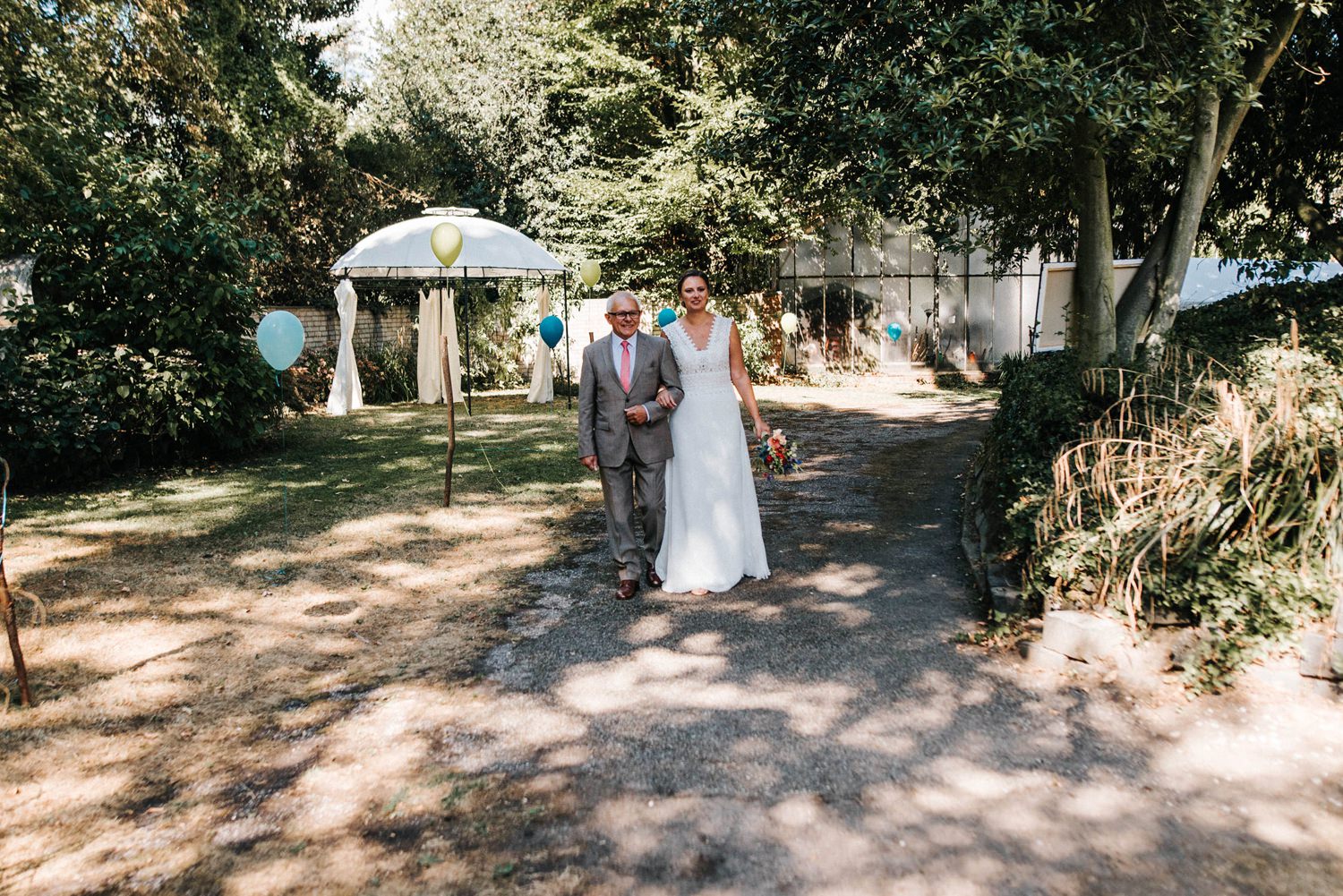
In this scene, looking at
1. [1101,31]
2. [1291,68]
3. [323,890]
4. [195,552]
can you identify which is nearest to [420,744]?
[323,890]

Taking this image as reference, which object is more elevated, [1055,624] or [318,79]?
[318,79]

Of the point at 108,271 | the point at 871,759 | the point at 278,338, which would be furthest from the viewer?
the point at 108,271

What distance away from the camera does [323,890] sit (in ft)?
9.76

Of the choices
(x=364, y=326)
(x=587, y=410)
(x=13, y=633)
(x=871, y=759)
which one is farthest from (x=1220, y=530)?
(x=364, y=326)

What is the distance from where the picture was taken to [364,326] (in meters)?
21.1

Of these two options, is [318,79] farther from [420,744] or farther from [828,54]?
[420,744]

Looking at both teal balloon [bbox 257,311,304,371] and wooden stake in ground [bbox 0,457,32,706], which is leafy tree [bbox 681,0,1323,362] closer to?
teal balloon [bbox 257,311,304,371]

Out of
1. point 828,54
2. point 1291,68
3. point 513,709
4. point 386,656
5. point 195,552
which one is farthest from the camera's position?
point 1291,68

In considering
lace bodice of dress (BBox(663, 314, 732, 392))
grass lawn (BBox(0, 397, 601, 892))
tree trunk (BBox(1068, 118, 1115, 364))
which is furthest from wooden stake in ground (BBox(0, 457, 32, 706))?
tree trunk (BBox(1068, 118, 1115, 364))

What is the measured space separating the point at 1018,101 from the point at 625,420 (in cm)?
346

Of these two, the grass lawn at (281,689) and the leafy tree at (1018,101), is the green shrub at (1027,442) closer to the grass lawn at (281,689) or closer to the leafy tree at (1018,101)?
the leafy tree at (1018,101)

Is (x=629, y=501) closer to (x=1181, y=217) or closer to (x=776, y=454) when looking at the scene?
(x=776, y=454)

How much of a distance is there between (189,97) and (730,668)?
12.3m

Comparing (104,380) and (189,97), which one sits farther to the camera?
(189,97)
